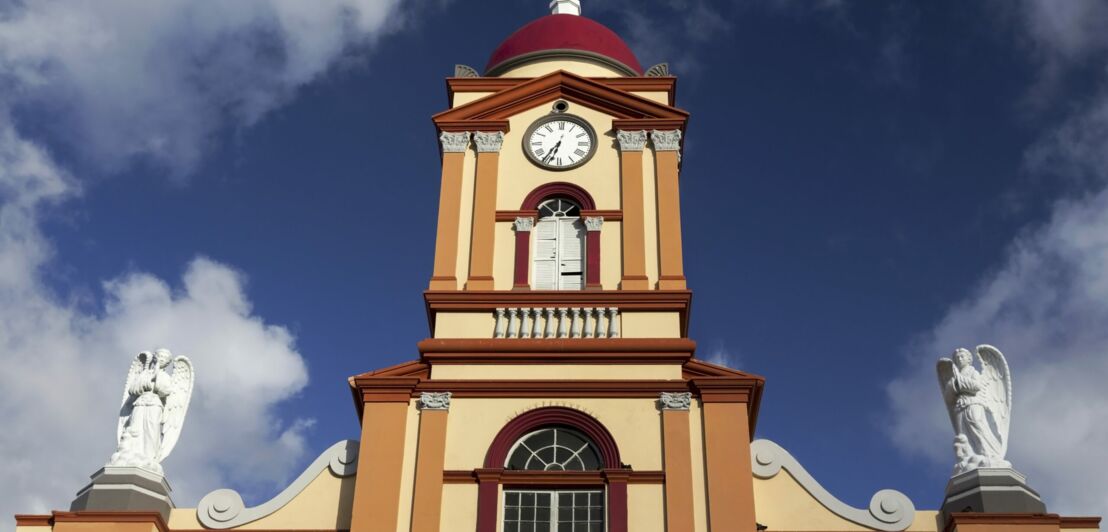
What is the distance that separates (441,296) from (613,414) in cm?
321

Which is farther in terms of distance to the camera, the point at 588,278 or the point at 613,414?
the point at 588,278

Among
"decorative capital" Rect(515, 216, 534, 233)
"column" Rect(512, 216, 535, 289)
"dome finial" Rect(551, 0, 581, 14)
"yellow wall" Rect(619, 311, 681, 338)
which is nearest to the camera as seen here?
"yellow wall" Rect(619, 311, 681, 338)

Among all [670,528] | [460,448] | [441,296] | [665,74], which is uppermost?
[665,74]

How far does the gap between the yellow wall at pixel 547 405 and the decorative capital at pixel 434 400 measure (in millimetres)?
118

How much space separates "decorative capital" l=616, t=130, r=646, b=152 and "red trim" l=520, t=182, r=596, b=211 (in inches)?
43.0

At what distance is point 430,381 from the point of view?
18406 mm

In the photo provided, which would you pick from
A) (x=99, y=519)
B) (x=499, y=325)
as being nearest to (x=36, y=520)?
(x=99, y=519)

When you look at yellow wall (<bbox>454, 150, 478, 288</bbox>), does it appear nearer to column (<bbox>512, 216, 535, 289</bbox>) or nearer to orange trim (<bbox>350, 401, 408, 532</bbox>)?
column (<bbox>512, 216, 535, 289</bbox>)

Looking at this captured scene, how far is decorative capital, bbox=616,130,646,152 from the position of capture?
21.2 meters

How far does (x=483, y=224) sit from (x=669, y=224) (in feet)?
9.46

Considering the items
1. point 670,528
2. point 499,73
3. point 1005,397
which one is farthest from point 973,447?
point 499,73

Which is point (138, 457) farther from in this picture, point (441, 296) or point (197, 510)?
point (441, 296)

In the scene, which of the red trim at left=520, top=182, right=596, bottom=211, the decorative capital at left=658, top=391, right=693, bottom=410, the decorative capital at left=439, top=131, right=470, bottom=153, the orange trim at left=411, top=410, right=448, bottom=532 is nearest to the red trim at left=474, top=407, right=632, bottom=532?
the orange trim at left=411, top=410, right=448, bottom=532

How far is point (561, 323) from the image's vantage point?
19.2m
